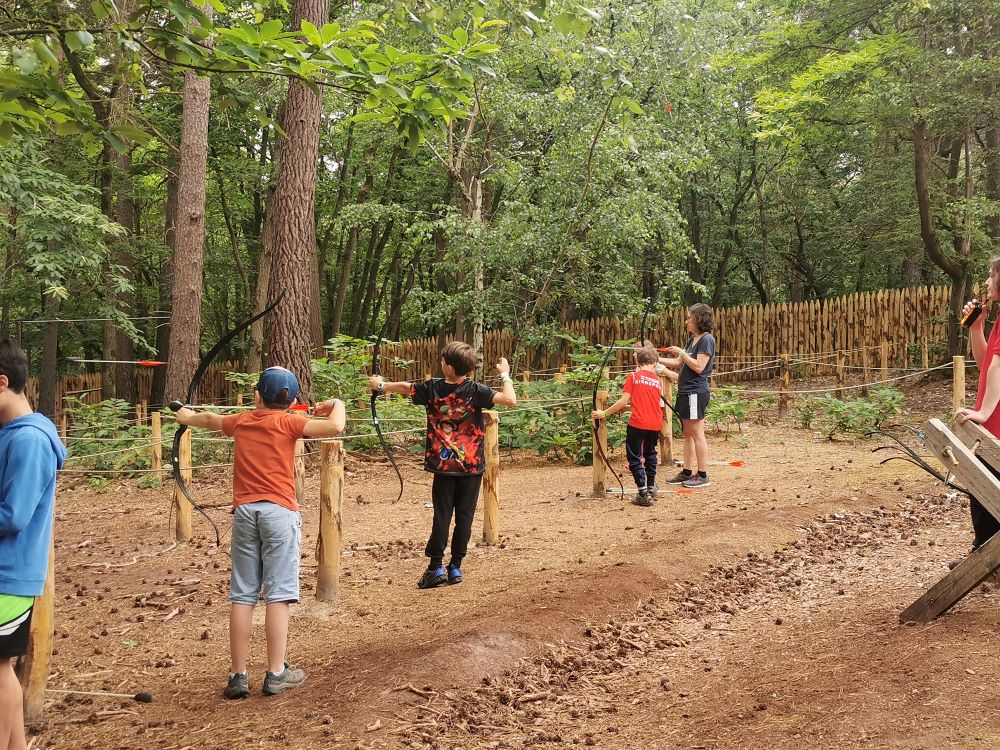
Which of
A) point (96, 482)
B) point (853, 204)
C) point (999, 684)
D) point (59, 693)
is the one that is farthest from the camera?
point (853, 204)

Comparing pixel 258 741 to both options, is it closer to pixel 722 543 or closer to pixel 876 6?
pixel 722 543

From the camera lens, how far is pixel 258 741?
137 inches

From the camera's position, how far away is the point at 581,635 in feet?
15.4

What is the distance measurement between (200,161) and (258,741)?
36.7ft

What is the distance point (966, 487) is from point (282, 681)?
3.42 meters

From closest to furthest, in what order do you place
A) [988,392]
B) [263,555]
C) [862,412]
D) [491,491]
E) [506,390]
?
[263,555], [988,392], [506,390], [491,491], [862,412]

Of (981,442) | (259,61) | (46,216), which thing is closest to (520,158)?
(46,216)

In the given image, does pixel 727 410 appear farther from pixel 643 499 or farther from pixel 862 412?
pixel 643 499

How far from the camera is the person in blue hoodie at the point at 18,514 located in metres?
2.83

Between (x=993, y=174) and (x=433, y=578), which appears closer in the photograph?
(x=433, y=578)

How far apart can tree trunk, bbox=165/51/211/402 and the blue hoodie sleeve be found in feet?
33.6

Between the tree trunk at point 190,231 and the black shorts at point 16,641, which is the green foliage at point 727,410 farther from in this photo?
the black shorts at point 16,641

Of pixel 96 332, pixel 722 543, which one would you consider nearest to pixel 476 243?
pixel 722 543

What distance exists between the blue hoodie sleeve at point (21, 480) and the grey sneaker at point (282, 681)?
1518 millimetres
